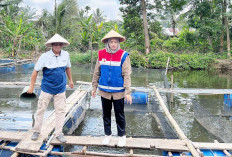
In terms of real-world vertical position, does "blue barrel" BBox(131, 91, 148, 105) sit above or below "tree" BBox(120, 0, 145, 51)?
below

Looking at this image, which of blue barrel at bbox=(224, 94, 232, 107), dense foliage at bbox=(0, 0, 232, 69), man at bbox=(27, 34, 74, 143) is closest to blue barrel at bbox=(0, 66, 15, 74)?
dense foliage at bbox=(0, 0, 232, 69)

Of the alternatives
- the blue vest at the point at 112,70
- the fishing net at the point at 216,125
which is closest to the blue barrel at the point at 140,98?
the fishing net at the point at 216,125

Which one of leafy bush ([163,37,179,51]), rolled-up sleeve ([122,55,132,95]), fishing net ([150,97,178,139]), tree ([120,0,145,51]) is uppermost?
tree ([120,0,145,51])

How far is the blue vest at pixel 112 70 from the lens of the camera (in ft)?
8.26

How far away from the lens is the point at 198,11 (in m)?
17.0

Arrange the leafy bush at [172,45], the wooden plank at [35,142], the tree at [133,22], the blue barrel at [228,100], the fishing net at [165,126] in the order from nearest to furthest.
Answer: the wooden plank at [35,142] < the fishing net at [165,126] < the blue barrel at [228,100] < the tree at [133,22] < the leafy bush at [172,45]

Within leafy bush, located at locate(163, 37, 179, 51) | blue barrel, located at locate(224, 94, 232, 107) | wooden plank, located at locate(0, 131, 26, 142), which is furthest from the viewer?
leafy bush, located at locate(163, 37, 179, 51)

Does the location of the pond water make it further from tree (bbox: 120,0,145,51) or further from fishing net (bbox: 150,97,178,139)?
tree (bbox: 120,0,145,51)

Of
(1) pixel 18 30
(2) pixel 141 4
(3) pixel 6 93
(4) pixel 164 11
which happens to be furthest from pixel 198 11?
(3) pixel 6 93

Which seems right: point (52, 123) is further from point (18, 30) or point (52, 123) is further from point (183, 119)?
point (18, 30)

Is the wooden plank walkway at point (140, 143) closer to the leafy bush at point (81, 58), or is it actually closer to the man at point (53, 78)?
the man at point (53, 78)

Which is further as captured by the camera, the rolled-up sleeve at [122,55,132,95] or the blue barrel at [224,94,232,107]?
the blue barrel at [224,94,232,107]

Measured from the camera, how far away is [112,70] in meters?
2.54

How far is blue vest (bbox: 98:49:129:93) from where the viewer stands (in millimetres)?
2518
